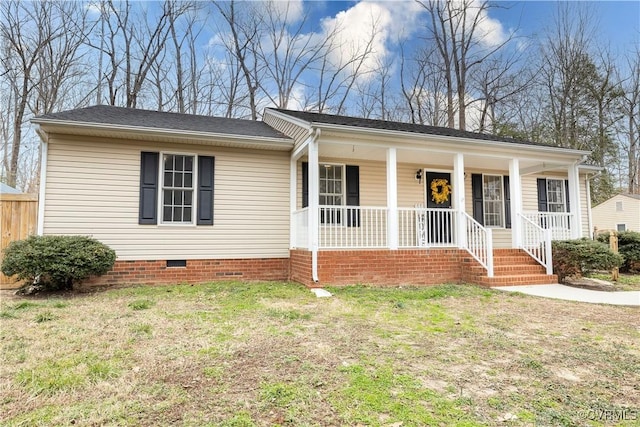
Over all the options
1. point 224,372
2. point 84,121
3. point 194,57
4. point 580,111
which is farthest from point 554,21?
point 224,372

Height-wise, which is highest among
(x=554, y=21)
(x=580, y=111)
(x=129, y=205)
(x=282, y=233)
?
(x=554, y=21)

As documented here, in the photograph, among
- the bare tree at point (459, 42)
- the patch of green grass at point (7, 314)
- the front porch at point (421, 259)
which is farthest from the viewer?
the bare tree at point (459, 42)

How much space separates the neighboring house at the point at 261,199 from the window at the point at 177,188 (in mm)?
22

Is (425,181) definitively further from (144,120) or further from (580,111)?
(580,111)

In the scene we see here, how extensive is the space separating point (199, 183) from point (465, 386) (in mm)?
6705

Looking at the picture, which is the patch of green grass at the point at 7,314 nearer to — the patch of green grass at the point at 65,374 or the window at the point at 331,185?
the patch of green grass at the point at 65,374

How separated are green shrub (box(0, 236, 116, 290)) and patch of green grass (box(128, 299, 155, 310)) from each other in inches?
56.5

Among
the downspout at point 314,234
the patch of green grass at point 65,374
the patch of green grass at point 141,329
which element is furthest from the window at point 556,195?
the patch of green grass at point 65,374

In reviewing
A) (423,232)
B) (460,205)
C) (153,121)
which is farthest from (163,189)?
(460,205)

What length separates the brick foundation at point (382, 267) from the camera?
7.17 meters

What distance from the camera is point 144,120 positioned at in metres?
8.05

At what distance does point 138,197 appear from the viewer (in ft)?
24.7

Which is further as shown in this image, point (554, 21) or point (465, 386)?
point (554, 21)

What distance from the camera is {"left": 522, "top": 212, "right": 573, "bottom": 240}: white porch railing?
357 inches
